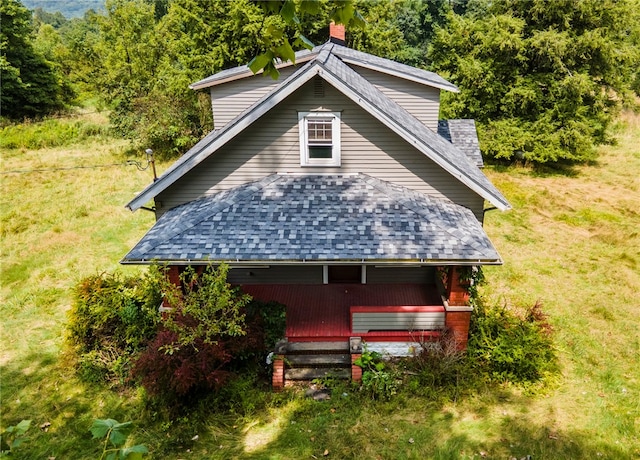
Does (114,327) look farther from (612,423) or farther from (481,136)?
(481,136)

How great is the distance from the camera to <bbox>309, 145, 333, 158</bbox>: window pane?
11578mm

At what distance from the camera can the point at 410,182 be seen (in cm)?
1160

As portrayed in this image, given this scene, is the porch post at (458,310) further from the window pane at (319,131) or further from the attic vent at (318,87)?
the attic vent at (318,87)

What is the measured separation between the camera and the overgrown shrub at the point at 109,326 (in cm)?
1044

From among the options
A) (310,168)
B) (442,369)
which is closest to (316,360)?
(442,369)

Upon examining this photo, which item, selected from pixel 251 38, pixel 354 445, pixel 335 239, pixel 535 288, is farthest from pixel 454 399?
pixel 251 38

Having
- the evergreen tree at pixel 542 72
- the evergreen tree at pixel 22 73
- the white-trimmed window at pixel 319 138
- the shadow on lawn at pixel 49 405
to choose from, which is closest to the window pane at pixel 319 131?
the white-trimmed window at pixel 319 138

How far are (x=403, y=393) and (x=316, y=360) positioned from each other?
215 cm

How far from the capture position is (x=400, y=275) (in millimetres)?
13055

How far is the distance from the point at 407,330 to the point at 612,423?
4500mm

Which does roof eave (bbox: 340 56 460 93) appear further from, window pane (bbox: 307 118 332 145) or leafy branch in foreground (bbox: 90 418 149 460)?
leafy branch in foreground (bbox: 90 418 149 460)

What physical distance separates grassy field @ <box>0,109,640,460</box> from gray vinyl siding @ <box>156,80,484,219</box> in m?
4.70

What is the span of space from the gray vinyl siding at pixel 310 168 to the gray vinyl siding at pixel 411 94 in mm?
3939

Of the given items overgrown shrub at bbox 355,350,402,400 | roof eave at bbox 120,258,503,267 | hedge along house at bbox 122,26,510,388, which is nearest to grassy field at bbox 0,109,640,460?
overgrown shrub at bbox 355,350,402,400
